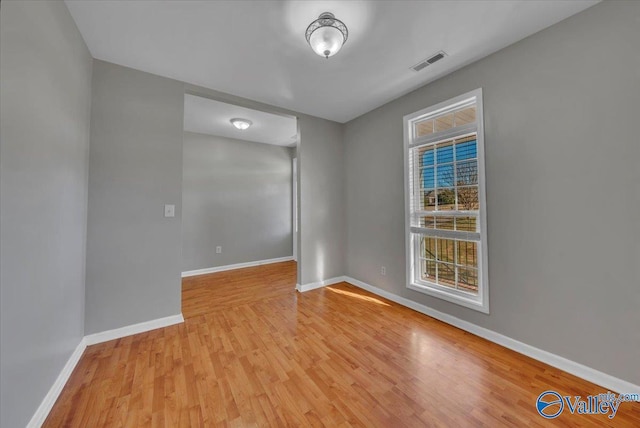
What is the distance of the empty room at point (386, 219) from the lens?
1416 mm

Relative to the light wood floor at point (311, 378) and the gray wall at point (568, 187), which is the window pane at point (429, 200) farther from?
the light wood floor at point (311, 378)

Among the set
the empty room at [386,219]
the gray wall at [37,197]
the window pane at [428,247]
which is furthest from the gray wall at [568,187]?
the gray wall at [37,197]

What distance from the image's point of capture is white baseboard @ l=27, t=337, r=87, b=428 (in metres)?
1.34

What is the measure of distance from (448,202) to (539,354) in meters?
1.50

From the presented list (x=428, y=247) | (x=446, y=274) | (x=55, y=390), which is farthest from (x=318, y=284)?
(x=55, y=390)

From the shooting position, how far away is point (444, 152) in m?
2.65

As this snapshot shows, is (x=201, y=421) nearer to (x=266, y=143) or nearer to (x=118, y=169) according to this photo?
(x=118, y=169)

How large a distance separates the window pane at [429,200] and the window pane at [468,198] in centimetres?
29

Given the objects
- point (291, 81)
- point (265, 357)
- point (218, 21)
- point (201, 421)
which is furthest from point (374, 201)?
point (201, 421)

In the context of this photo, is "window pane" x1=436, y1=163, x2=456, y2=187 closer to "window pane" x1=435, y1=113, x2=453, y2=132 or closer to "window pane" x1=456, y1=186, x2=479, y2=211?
"window pane" x1=456, y1=186, x2=479, y2=211

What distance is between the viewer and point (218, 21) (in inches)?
71.6

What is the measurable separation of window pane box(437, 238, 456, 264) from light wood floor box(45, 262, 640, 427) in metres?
0.71

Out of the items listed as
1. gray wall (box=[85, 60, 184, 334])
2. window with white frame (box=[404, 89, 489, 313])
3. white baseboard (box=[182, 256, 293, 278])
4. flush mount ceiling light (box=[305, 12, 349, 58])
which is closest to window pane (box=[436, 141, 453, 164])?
window with white frame (box=[404, 89, 489, 313])

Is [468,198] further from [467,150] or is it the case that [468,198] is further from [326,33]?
[326,33]
